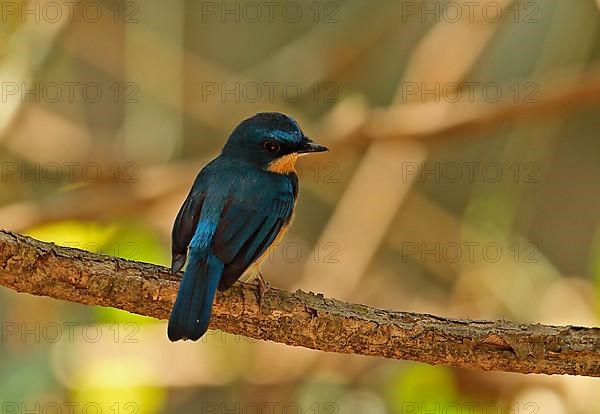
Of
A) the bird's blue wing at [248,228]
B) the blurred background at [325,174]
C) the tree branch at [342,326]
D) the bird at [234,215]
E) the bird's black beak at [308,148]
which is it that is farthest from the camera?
the blurred background at [325,174]

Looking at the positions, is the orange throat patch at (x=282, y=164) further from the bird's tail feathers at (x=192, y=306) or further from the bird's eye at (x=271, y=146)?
the bird's tail feathers at (x=192, y=306)

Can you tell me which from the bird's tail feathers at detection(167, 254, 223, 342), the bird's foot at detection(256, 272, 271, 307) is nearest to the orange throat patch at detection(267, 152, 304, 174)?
the bird's foot at detection(256, 272, 271, 307)

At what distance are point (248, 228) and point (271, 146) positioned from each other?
0.82 metres

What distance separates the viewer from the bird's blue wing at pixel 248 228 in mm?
3898

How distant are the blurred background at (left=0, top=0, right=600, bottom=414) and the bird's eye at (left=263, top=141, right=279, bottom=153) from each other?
0.84m

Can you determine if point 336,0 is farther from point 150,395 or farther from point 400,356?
point 400,356

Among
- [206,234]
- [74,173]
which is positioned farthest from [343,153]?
[206,234]

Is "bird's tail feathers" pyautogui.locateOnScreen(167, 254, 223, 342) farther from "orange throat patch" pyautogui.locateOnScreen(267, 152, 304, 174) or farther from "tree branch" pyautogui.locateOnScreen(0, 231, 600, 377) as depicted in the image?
"orange throat patch" pyautogui.locateOnScreen(267, 152, 304, 174)

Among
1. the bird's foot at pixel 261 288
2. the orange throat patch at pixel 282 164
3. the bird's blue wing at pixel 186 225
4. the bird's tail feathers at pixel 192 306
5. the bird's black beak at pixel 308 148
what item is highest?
the bird's black beak at pixel 308 148

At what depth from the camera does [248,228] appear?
4180 mm

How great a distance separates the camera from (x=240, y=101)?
24.0 ft

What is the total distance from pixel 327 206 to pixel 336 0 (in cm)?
188

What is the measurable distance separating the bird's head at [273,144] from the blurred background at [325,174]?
77cm

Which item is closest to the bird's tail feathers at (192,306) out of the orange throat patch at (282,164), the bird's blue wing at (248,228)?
the bird's blue wing at (248,228)
